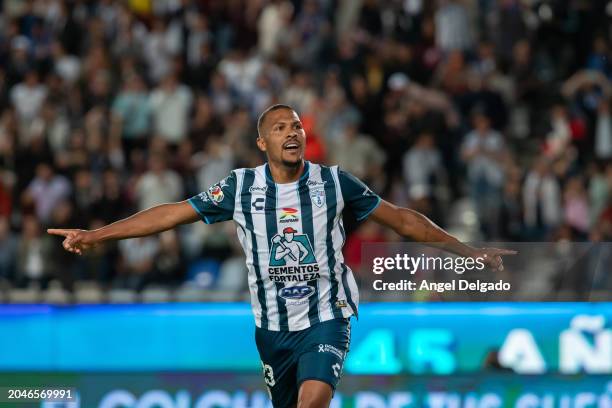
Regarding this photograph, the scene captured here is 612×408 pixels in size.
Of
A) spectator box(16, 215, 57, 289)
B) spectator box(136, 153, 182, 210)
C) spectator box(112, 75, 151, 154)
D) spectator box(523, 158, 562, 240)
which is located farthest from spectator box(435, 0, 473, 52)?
spectator box(16, 215, 57, 289)

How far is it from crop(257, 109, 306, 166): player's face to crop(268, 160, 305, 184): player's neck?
5cm

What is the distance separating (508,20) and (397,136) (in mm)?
2825

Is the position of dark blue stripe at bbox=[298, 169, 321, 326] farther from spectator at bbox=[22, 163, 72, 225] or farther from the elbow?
spectator at bbox=[22, 163, 72, 225]

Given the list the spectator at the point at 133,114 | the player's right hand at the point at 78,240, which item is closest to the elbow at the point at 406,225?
the player's right hand at the point at 78,240

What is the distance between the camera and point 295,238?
24.9 feet

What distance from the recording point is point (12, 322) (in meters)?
9.45

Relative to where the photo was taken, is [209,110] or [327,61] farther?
[327,61]

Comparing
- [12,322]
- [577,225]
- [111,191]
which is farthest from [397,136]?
Answer: [12,322]

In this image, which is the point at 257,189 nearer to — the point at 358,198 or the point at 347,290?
the point at 358,198

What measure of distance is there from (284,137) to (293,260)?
2.30 feet

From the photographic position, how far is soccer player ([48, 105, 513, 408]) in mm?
7570

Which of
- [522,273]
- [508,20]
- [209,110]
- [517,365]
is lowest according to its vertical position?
[517,365]

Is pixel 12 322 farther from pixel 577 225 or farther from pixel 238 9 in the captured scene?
pixel 238 9

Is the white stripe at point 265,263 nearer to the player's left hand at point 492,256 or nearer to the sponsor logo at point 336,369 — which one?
the sponsor logo at point 336,369
